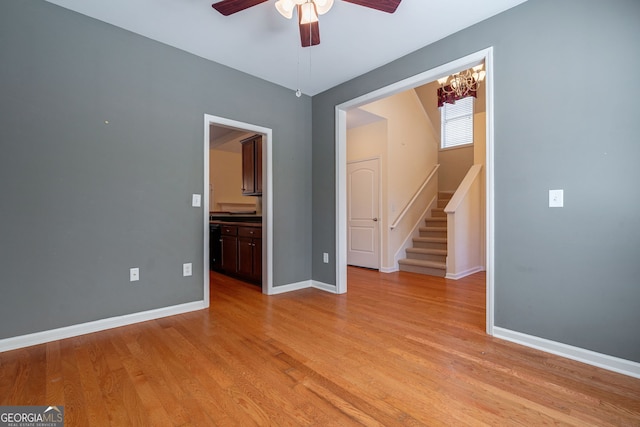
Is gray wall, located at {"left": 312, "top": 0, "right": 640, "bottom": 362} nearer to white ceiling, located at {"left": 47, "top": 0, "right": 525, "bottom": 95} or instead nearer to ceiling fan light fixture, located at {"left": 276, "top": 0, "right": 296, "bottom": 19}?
white ceiling, located at {"left": 47, "top": 0, "right": 525, "bottom": 95}

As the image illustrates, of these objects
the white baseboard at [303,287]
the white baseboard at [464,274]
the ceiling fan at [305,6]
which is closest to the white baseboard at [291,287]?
Answer: the white baseboard at [303,287]

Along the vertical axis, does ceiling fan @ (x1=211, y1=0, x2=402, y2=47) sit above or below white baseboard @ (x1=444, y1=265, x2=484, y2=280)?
above

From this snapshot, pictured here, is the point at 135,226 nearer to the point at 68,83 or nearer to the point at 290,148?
the point at 68,83

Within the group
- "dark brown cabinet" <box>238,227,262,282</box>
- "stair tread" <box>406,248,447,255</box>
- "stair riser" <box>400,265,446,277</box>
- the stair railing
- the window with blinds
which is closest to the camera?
"dark brown cabinet" <box>238,227,262,282</box>

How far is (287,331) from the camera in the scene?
2533 mm

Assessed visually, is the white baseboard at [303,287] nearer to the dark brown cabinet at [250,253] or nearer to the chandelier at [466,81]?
the dark brown cabinet at [250,253]

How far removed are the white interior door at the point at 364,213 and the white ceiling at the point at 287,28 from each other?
231 centimetres

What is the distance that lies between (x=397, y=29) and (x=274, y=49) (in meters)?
1.22

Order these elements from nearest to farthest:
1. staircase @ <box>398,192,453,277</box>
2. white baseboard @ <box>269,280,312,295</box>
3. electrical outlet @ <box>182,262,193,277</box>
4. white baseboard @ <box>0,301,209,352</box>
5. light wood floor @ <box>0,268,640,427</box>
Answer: light wood floor @ <box>0,268,640,427</box>
white baseboard @ <box>0,301,209,352</box>
electrical outlet @ <box>182,262,193,277</box>
white baseboard @ <box>269,280,312,295</box>
staircase @ <box>398,192,453,277</box>

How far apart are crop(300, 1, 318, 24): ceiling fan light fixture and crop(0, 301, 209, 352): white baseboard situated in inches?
110

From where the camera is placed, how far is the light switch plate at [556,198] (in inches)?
84.0

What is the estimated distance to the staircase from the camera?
4.89 metres

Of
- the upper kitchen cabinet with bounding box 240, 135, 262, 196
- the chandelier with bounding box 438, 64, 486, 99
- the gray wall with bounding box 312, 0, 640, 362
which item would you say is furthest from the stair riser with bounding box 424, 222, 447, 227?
the gray wall with bounding box 312, 0, 640, 362

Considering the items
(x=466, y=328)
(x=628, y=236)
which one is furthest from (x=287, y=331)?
(x=628, y=236)
